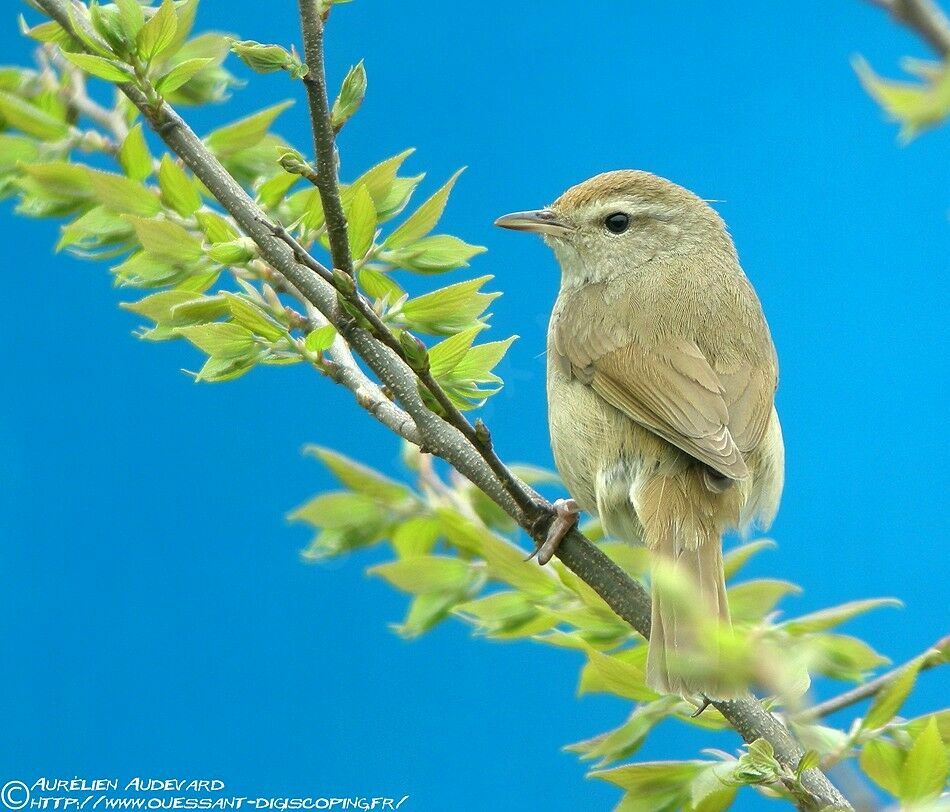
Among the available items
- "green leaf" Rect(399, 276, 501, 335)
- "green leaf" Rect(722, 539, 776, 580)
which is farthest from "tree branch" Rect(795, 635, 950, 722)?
"green leaf" Rect(399, 276, 501, 335)

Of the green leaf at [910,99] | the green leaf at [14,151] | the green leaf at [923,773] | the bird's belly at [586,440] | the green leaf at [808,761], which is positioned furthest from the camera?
the bird's belly at [586,440]

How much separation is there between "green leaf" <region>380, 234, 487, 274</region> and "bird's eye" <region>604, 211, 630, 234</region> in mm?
1397

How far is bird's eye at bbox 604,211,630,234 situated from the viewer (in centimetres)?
273

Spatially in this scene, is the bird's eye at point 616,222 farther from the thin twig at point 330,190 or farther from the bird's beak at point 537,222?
the thin twig at point 330,190

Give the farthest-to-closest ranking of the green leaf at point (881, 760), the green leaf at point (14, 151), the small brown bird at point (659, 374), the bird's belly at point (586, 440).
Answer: the bird's belly at point (586, 440)
the small brown bird at point (659, 374)
the green leaf at point (14, 151)
the green leaf at point (881, 760)

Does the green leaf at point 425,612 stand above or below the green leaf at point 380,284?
below

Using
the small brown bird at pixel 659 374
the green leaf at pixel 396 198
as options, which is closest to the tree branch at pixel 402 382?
the green leaf at pixel 396 198

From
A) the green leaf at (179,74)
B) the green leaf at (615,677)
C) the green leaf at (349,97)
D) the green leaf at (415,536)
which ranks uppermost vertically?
the green leaf at (179,74)

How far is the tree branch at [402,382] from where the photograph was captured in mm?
1184

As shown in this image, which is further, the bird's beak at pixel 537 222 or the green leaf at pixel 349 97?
the bird's beak at pixel 537 222

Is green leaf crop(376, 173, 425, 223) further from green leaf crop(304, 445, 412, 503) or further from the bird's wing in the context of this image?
the bird's wing

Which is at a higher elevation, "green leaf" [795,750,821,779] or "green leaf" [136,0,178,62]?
"green leaf" [136,0,178,62]

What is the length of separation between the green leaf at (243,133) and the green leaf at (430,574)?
0.65m

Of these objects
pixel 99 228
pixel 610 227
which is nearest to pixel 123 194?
pixel 99 228
